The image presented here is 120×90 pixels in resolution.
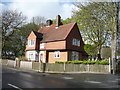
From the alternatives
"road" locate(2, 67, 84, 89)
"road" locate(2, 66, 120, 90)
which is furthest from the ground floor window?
"road" locate(2, 67, 84, 89)

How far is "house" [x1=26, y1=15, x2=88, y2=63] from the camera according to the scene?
32625 mm

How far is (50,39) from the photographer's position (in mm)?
35125

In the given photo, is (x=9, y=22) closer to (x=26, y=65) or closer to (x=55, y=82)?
(x=26, y=65)

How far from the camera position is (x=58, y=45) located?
1307 inches

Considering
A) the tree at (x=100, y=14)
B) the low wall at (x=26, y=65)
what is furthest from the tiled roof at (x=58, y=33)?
the low wall at (x=26, y=65)

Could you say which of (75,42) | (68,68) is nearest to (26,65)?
(68,68)

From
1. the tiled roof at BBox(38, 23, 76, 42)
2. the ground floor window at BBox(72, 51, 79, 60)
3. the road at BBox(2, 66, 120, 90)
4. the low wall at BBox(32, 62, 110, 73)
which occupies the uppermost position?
the tiled roof at BBox(38, 23, 76, 42)

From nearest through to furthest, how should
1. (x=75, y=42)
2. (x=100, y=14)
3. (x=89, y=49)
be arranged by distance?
(x=100, y=14)
(x=75, y=42)
(x=89, y=49)

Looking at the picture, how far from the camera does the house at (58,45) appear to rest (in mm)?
32625

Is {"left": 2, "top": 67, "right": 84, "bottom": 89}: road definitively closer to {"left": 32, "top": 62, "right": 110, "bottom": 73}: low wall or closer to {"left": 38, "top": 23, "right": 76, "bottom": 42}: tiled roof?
{"left": 32, "top": 62, "right": 110, "bottom": 73}: low wall

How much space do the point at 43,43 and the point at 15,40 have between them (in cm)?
1882

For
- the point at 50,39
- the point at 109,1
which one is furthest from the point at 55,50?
the point at 109,1

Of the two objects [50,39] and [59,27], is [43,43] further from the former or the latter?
[59,27]

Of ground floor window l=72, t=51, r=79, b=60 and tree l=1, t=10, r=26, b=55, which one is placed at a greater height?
tree l=1, t=10, r=26, b=55
